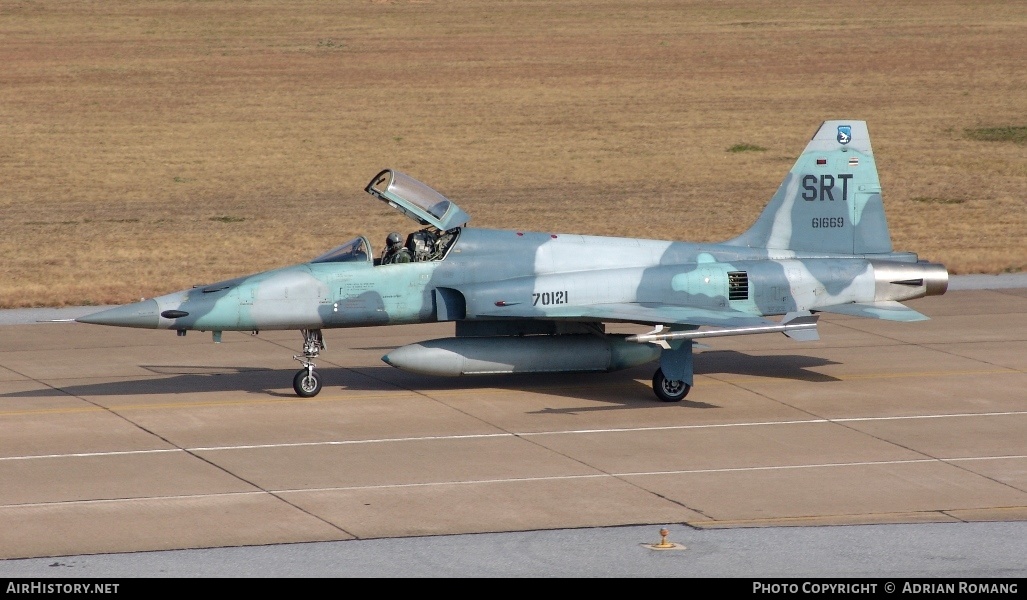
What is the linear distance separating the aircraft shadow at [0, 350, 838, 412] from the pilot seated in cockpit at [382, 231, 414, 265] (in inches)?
74.5

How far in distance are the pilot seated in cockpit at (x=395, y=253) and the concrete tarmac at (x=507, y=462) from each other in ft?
6.15

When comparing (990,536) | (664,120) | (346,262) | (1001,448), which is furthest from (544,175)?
(990,536)

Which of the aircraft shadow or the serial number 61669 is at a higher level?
the serial number 61669

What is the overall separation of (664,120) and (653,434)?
31.9 metres

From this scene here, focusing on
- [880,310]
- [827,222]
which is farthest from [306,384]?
[880,310]

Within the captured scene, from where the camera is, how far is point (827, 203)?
66.3 feet

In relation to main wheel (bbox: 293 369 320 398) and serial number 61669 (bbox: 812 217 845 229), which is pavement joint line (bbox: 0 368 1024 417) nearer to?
main wheel (bbox: 293 369 320 398)

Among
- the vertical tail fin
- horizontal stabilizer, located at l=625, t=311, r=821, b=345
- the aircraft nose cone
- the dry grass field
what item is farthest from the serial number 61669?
the dry grass field

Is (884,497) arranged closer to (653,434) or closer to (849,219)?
(653,434)

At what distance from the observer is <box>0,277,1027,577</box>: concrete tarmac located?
12531 mm

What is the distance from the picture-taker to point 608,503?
14211mm

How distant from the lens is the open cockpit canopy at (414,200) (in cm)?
1858

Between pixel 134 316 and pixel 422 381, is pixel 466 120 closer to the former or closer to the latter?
pixel 422 381

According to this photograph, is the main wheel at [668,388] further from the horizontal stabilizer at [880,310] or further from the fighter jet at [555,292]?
the horizontal stabilizer at [880,310]
